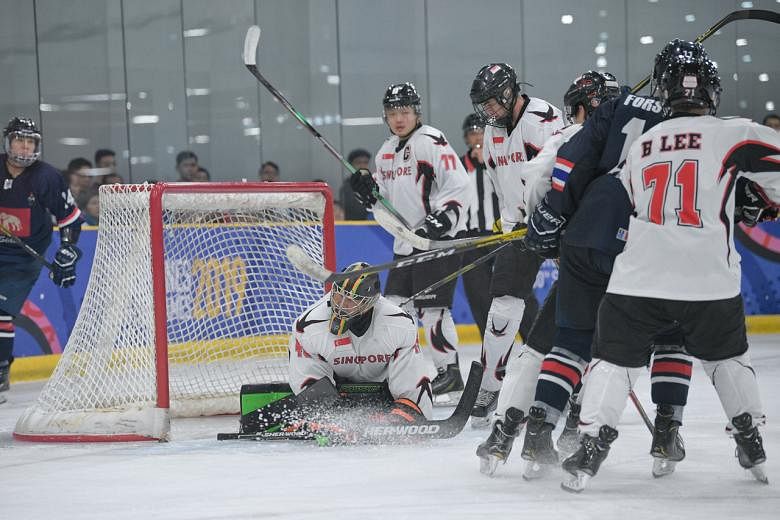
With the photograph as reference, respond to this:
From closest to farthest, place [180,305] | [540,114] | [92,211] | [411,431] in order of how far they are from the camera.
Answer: [411,431], [540,114], [180,305], [92,211]

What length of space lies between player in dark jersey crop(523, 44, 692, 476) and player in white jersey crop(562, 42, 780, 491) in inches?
4.0

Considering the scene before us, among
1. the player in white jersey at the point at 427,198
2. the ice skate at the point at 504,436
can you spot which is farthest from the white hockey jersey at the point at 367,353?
the player in white jersey at the point at 427,198

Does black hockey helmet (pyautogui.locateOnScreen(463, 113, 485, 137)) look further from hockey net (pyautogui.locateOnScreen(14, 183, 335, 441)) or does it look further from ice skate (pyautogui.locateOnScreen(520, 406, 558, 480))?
ice skate (pyautogui.locateOnScreen(520, 406, 558, 480))

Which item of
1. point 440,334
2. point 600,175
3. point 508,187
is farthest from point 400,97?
point 600,175

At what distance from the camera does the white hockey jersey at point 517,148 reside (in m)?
3.85

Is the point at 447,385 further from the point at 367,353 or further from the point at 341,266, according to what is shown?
the point at 341,266

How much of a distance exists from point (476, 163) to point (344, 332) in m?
2.75

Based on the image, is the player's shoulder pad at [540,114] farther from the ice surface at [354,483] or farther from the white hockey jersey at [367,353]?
the ice surface at [354,483]

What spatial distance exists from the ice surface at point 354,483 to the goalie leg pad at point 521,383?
0.68ft

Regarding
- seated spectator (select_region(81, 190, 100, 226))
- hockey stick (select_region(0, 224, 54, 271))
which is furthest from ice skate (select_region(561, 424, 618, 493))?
seated spectator (select_region(81, 190, 100, 226))

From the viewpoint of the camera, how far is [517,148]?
391 centimetres

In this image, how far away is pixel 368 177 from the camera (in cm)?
471

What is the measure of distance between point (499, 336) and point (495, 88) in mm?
912

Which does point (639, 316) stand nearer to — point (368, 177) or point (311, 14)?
point (368, 177)
